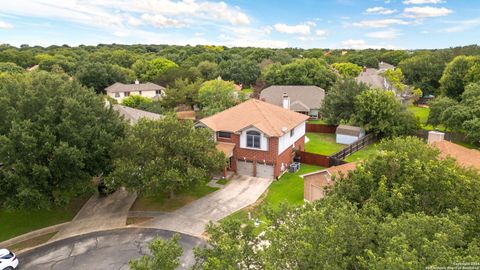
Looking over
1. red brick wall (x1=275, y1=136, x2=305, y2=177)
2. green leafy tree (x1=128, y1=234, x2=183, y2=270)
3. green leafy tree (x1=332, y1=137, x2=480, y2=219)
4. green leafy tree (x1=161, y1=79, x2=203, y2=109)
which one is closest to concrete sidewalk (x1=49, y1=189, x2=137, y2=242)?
Answer: red brick wall (x1=275, y1=136, x2=305, y2=177)

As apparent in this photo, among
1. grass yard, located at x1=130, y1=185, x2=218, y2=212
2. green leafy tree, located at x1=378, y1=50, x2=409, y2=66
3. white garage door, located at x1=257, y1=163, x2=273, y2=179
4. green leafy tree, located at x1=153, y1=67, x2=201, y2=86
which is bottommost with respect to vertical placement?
grass yard, located at x1=130, y1=185, x2=218, y2=212

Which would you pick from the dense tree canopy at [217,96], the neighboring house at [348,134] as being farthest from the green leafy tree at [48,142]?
the neighboring house at [348,134]

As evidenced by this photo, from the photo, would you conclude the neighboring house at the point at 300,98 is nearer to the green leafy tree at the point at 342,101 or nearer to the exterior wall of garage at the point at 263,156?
the green leafy tree at the point at 342,101

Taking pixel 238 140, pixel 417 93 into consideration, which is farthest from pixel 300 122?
pixel 417 93

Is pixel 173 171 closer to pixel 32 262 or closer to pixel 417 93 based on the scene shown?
pixel 32 262

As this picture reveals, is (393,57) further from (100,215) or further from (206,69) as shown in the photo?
(100,215)

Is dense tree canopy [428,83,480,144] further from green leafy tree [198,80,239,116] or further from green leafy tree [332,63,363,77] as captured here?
green leafy tree [332,63,363,77]
